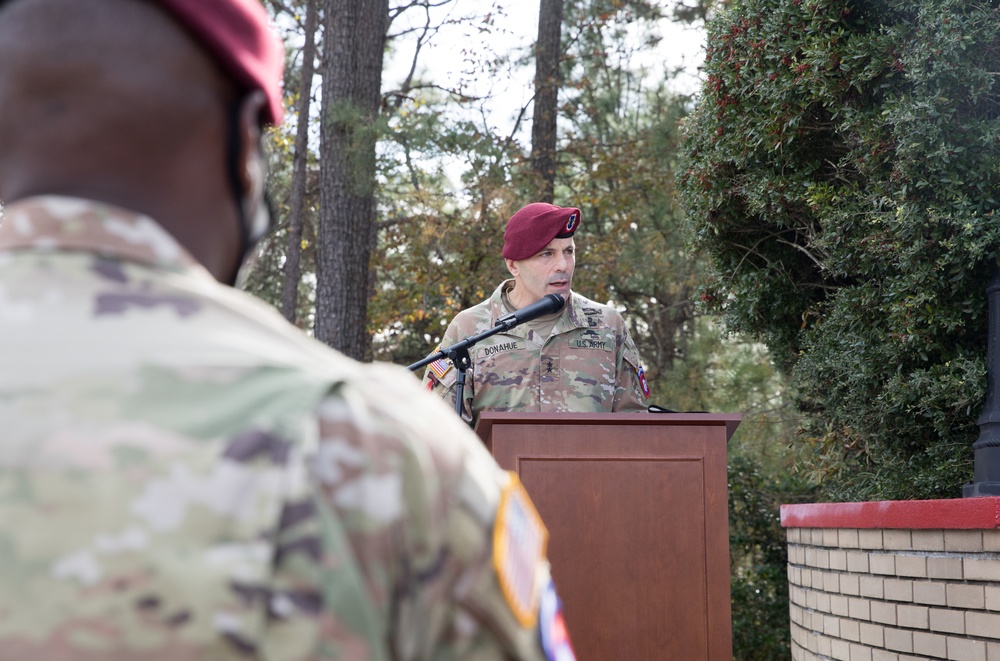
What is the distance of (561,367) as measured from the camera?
15.5 feet

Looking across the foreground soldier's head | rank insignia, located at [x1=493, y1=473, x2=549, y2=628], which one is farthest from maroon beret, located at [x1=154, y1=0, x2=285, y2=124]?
rank insignia, located at [x1=493, y1=473, x2=549, y2=628]

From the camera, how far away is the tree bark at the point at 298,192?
13.1m

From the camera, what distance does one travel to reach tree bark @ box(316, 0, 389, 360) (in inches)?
384

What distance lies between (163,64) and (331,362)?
0.29 meters

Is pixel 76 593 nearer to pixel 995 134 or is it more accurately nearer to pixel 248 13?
pixel 248 13

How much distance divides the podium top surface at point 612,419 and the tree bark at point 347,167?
6231mm

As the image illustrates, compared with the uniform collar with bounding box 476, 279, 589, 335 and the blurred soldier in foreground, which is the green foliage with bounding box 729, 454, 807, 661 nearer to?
the uniform collar with bounding box 476, 279, 589, 335

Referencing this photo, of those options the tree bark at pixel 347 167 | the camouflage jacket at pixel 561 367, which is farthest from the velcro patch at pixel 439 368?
the tree bark at pixel 347 167

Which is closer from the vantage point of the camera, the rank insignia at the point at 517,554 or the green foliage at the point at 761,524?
the rank insignia at the point at 517,554

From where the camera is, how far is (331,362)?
91 centimetres

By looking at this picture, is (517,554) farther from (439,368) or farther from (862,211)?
(862,211)

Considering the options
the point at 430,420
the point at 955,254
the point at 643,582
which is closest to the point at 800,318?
the point at 955,254

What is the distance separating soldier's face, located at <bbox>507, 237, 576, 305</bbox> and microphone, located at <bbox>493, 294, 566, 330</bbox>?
1024 mm

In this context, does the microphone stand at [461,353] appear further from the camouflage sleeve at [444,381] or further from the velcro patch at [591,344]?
the velcro patch at [591,344]
